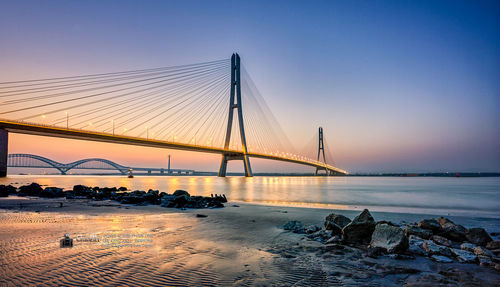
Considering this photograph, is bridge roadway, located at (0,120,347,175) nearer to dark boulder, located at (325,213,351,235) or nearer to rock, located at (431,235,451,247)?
dark boulder, located at (325,213,351,235)

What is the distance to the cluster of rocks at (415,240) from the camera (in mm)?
4520

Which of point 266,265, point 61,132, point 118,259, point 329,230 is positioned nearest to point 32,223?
point 118,259

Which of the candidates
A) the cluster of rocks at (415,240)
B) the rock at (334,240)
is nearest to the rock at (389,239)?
the cluster of rocks at (415,240)

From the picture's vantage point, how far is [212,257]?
4371 millimetres

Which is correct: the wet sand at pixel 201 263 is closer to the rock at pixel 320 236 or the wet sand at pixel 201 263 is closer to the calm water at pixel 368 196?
the rock at pixel 320 236

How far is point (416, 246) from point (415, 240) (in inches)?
15.8

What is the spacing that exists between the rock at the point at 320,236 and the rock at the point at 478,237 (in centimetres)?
266

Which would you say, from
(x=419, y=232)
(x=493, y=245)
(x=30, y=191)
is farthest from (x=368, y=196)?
(x=30, y=191)

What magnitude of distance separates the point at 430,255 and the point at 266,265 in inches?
113

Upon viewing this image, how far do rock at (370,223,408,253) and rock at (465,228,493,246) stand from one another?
5.38 feet

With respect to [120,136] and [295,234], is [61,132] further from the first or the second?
[295,234]

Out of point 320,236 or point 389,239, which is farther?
point 320,236

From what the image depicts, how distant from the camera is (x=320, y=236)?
19.2 feet

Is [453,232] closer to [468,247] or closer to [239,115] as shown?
[468,247]
